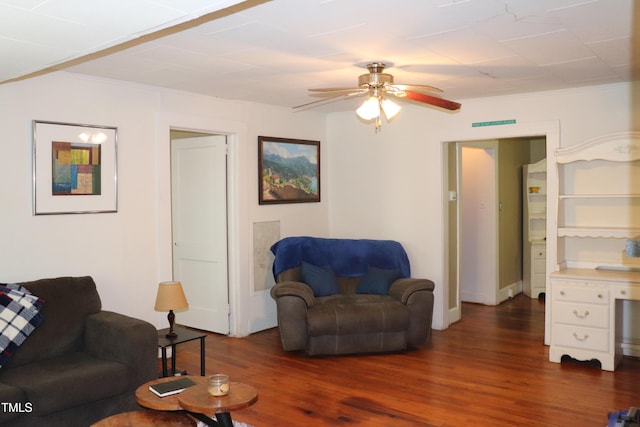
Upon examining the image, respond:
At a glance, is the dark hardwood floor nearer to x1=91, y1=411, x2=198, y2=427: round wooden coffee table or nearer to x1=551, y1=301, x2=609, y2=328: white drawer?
x1=551, y1=301, x2=609, y2=328: white drawer

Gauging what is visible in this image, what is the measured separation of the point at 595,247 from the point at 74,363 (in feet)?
14.0

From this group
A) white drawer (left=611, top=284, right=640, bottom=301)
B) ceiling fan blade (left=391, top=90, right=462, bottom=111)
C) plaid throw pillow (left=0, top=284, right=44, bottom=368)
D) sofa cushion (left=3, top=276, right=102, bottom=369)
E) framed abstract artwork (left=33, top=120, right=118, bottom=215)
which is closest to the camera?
plaid throw pillow (left=0, top=284, right=44, bottom=368)

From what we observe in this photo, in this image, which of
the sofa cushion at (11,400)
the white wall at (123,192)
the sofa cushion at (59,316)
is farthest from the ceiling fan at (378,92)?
the sofa cushion at (11,400)

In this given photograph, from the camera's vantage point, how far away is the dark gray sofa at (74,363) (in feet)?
9.85

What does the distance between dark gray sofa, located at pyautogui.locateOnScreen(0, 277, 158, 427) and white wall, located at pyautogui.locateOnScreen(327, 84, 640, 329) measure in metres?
3.09

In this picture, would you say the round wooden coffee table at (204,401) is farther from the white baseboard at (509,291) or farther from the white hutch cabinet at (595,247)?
the white baseboard at (509,291)

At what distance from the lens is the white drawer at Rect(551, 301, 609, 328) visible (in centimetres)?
442

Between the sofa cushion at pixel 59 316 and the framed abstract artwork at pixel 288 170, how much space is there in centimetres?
216

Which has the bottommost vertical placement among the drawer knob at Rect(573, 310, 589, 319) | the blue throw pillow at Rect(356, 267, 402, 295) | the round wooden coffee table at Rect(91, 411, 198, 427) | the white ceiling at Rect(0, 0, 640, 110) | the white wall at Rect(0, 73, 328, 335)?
the round wooden coffee table at Rect(91, 411, 198, 427)

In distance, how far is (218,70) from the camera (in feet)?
13.4

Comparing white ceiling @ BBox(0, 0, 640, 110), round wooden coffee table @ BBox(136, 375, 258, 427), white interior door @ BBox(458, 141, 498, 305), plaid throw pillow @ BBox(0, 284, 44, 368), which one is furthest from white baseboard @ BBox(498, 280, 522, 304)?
plaid throw pillow @ BBox(0, 284, 44, 368)

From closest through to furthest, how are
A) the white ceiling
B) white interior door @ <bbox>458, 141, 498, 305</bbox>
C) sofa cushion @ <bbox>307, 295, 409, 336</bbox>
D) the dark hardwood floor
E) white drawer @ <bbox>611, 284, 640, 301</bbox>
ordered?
the white ceiling
the dark hardwood floor
white drawer @ <bbox>611, 284, 640, 301</bbox>
sofa cushion @ <bbox>307, 295, 409, 336</bbox>
white interior door @ <bbox>458, 141, 498, 305</bbox>

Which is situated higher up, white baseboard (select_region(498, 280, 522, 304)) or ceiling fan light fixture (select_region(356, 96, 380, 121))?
ceiling fan light fixture (select_region(356, 96, 380, 121))

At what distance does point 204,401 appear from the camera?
269cm
